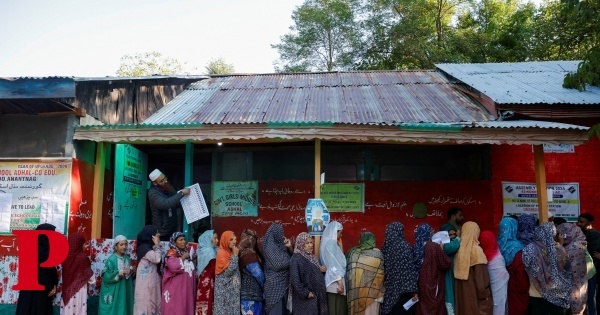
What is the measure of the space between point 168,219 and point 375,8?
51.3 feet

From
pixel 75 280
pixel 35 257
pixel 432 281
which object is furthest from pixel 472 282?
pixel 35 257

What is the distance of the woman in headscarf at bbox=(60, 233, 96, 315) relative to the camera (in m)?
5.73

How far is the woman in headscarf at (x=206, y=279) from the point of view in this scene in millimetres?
5762

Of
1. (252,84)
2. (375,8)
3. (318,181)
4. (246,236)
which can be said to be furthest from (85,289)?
(375,8)

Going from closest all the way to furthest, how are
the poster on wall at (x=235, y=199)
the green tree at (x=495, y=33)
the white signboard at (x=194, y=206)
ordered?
1. the white signboard at (x=194, y=206)
2. the poster on wall at (x=235, y=199)
3. the green tree at (x=495, y=33)

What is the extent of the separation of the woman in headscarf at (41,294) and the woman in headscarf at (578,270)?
6021 mm

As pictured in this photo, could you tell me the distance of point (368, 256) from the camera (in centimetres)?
570

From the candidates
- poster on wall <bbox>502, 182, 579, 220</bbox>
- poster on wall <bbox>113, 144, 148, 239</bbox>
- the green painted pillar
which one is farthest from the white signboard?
poster on wall <bbox>502, 182, 579, 220</bbox>

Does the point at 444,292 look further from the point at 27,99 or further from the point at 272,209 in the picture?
the point at 27,99

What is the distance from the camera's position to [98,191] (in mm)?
6488

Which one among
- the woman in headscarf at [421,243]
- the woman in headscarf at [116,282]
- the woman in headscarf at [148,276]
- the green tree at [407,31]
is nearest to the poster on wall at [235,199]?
the woman in headscarf at [148,276]

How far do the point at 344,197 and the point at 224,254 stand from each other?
278 cm

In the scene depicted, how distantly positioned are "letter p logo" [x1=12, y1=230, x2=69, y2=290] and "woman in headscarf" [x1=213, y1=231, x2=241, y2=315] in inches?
70.7

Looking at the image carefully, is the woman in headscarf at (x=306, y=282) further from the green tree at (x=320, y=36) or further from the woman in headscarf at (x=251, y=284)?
the green tree at (x=320, y=36)
